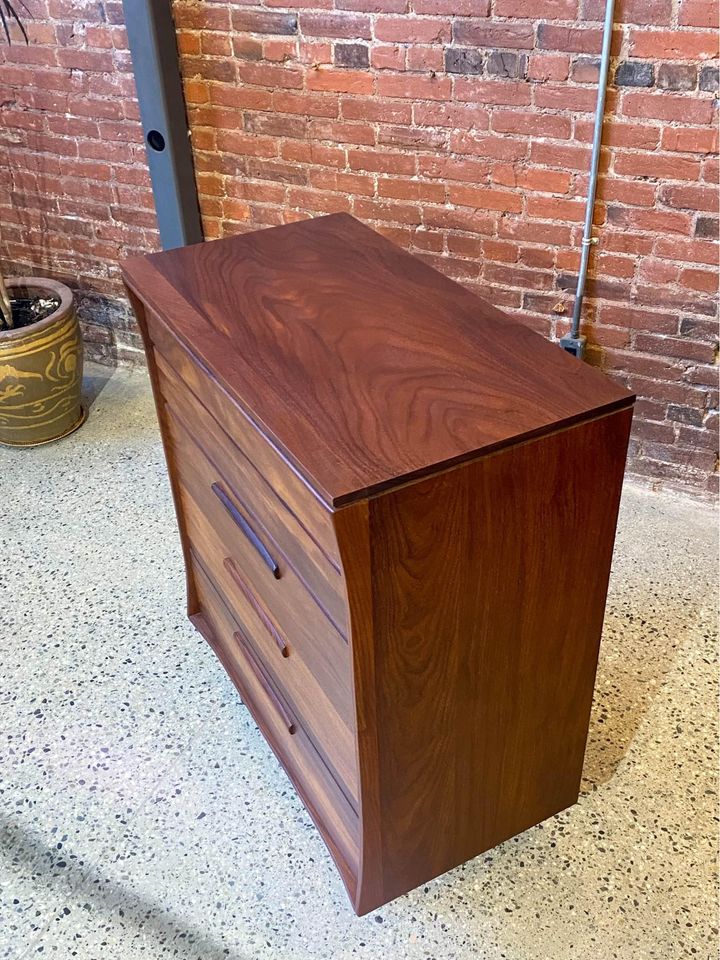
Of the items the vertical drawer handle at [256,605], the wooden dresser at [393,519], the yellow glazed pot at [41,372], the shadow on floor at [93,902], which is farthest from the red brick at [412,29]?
the shadow on floor at [93,902]

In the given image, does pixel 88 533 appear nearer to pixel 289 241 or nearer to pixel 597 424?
pixel 289 241

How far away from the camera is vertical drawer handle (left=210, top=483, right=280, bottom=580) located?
1.37 metres

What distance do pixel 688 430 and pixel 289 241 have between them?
122 centimetres

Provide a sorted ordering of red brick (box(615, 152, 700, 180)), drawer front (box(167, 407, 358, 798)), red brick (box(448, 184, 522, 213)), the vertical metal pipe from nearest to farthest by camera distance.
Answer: drawer front (box(167, 407, 358, 798))
the vertical metal pipe
red brick (box(615, 152, 700, 180))
red brick (box(448, 184, 522, 213))

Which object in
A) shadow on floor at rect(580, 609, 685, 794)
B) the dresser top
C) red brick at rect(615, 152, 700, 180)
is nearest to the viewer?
the dresser top

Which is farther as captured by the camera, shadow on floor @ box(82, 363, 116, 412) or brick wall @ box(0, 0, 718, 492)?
shadow on floor @ box(82, 363, 116, 412)

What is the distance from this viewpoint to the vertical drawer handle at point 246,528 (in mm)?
1368

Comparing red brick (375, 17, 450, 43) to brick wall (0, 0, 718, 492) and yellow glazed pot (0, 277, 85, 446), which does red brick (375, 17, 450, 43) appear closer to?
brick wall (0, 0, 718, 492)

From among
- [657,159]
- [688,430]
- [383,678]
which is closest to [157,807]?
[383,678]

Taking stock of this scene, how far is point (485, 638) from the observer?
1.25 metres

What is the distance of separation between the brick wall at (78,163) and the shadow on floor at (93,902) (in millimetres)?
1815

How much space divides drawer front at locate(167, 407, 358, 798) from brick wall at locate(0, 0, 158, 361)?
1.28m

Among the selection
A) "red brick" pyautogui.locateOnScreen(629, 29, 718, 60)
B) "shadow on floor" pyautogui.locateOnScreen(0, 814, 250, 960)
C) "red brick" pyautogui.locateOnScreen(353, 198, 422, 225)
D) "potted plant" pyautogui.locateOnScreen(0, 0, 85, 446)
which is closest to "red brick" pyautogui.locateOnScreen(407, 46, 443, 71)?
"red brick" pyautogui.locateOnScreen(353, 198, 422, 225)

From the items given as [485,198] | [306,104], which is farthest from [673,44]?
[306,104]
